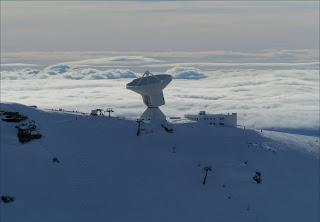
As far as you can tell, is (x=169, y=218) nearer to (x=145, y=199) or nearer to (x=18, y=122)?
(x=145, y=199)

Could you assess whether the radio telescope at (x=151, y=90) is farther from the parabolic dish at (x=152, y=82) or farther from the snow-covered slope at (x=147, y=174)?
the snow-covered slope at (x=147, y=174)

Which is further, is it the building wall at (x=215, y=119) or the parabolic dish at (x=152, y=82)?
the building wall at (x=215, y=119)

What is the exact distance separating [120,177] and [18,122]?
1882 cm

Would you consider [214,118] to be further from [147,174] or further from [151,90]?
[147,174]

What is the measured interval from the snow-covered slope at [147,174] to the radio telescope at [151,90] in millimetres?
15869

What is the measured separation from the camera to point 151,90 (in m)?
→ 128

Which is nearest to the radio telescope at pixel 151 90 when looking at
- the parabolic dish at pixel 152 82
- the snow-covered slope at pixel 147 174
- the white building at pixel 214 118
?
the parabolic dish at pixel 152 82

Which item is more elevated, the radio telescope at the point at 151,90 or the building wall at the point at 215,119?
the radio telescope at the point at 151,90

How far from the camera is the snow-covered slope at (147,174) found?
279 ft

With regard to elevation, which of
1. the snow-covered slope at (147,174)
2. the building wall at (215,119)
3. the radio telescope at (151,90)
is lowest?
the snow-covered slope at (147,174)

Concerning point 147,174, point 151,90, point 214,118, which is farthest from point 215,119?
point 147,174

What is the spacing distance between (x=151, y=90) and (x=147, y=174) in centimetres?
3662

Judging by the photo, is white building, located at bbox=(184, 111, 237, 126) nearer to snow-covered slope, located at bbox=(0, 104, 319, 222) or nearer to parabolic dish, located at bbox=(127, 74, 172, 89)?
parabolic dish, located at bbox=(127, 74, 172, 89)

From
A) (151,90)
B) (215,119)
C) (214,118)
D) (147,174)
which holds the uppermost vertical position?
(151,90)
